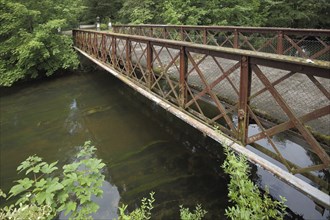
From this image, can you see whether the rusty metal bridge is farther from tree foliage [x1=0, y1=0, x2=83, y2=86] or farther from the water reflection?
tree foliage [x1=0, y1=0, x2=83, y2=86]

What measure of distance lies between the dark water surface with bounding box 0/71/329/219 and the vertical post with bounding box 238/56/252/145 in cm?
163

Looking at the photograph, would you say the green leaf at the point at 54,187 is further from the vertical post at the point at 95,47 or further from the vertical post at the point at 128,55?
the vertical post at the point at 95,47

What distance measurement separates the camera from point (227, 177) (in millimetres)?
5250

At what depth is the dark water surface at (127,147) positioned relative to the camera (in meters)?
4.81

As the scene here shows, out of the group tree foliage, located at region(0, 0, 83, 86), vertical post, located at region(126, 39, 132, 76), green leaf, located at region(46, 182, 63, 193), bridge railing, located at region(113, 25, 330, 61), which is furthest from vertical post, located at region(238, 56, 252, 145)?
tree foliage, located at region(0, 0, 83, 86)

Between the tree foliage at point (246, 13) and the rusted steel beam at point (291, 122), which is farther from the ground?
the tree foliage at point (246, 13)

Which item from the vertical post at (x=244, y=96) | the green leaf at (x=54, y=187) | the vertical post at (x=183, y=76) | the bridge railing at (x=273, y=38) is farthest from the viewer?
the bridge railing at (x=273, y=38)

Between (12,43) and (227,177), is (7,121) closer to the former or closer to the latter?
(12,43)

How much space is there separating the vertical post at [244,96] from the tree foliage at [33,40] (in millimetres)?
10970

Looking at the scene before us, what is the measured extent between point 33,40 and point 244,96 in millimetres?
11416

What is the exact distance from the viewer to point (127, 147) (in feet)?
21.7

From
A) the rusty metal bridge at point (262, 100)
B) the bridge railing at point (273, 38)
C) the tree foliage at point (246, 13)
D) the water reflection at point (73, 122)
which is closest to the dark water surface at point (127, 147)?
the water reflection at point (73, 122)

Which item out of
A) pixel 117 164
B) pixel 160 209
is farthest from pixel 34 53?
pixel 160 209

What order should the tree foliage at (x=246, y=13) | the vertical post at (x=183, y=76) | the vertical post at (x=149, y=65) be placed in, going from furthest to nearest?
the tree foliage at (x=246, y=13)
the vertical post at (x=149, y=65)
the vertical post at (x=183, y=76)
